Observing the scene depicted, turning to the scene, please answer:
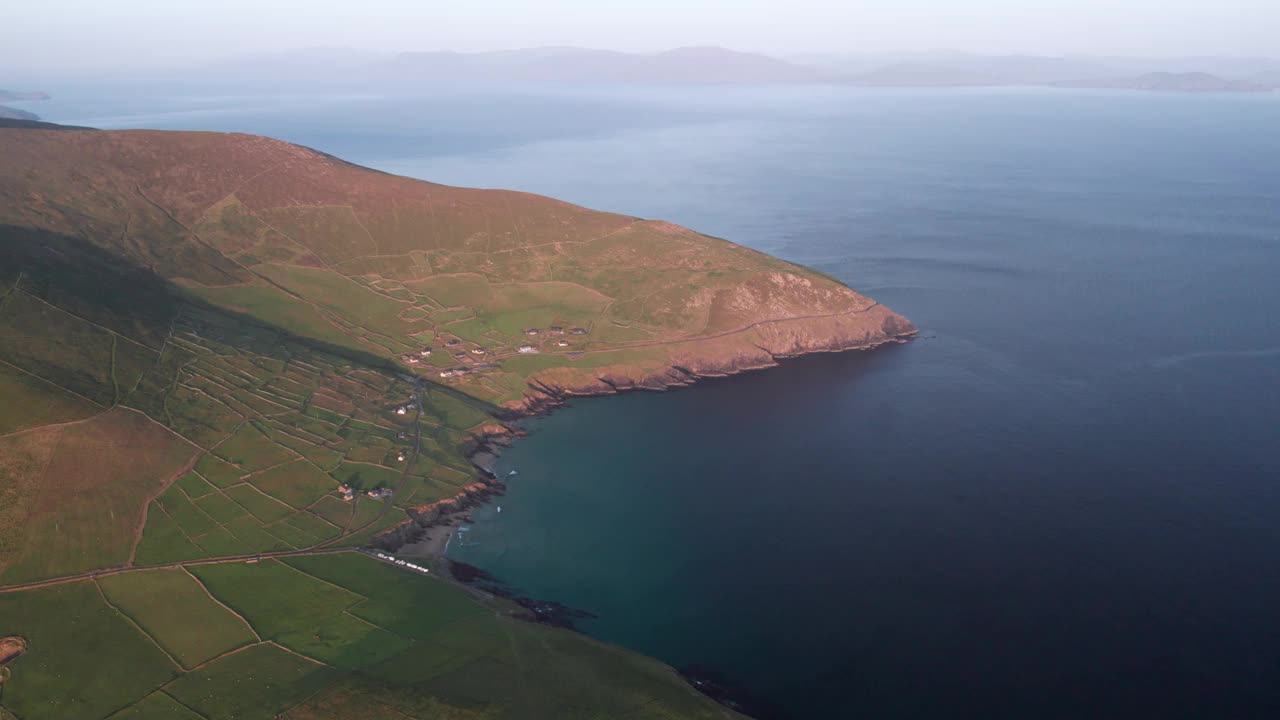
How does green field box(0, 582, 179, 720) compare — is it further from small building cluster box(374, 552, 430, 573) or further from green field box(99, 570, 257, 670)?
small building cluster box(374, 552, 430, 573)

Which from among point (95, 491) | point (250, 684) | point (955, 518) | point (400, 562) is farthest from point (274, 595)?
point (955, 518)

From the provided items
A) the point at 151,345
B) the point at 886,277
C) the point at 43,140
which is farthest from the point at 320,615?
the point at 886,277

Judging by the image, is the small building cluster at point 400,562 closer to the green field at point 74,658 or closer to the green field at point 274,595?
the green field at point 274,595

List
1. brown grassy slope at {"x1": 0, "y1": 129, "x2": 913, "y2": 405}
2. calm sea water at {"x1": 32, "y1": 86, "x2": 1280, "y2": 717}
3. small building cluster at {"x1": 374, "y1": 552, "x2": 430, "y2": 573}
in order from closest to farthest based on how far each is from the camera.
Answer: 1. calm sea water at {"x1": 32, "y1": 86, "x2": 1280, "y2": 717}
2. small building cluster at {"x1": 374, "y1": 552, "x2": 430, "y2": 573}
3. brown grassy slope at {"x1": 0, "y1": 129, "x2": 913, "y2": 405}

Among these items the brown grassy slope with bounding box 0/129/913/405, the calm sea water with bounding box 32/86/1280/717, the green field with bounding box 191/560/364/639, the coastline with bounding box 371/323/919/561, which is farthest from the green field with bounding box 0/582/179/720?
the brown grassy slope with bounding box 0/129/913/405

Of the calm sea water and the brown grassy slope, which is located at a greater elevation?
the brown grassy slope

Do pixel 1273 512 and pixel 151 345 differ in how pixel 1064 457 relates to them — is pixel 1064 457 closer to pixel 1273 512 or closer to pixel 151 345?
pixel 1273 512
